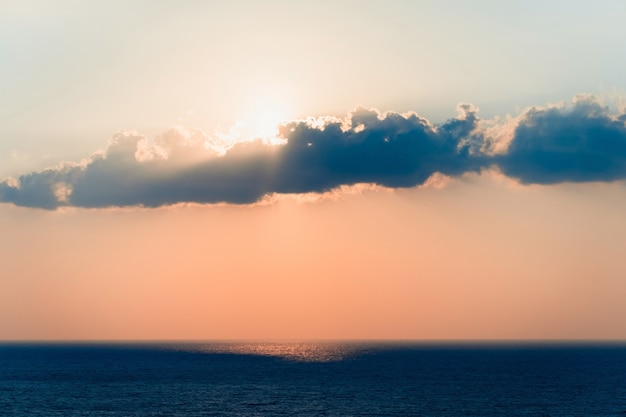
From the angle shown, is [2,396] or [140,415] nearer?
[140,415]

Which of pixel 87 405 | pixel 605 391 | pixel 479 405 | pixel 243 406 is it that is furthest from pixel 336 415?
pixel 605 391

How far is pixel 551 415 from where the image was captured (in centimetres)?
15025

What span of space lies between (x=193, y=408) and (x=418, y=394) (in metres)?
54.9

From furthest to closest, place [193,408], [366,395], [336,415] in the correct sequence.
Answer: [366,395]
[193,408]
[336,415]

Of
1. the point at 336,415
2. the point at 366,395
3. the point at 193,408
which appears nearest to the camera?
the point at 336,415

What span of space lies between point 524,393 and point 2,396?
122 metres

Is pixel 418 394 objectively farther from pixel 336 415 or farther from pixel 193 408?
pixel 193 408

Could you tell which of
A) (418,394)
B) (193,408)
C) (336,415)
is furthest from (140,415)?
(418,394)

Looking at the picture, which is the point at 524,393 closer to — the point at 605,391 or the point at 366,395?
the point at 605,391

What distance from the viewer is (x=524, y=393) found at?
191 meters

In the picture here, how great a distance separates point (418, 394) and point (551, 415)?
42.1 m

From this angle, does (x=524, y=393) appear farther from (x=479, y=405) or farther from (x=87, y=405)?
(x=87, y=405)

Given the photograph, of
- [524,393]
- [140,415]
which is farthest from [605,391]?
[140,415]

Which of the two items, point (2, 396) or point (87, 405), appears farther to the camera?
point (2, 396)
